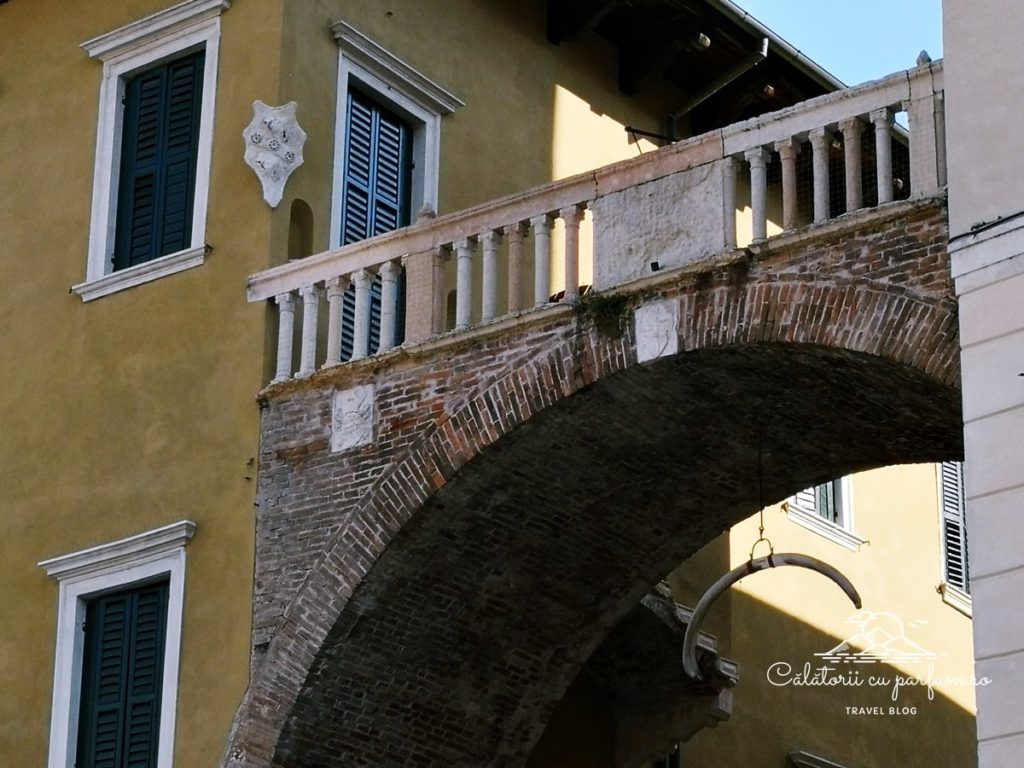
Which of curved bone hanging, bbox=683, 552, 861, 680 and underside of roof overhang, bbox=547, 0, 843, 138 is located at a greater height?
underside of roof overhang, bbox=547, 0, 843, 138

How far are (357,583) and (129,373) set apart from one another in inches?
104

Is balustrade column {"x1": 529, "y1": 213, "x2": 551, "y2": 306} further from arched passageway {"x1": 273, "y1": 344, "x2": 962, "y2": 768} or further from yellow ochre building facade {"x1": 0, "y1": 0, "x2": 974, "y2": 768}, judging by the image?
yellow ochre building facade {"x1": 0, "y1": 0, "x2": 974, "y2": 768}

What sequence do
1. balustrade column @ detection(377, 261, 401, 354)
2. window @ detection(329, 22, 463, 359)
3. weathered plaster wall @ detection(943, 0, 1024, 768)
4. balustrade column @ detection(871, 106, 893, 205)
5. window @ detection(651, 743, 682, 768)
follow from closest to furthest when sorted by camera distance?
weathered plaster wall @ detection(943, 0, 1024, 768)
balustrade column @ detection(871, 106, 893, 205)
balustrade column @ detection(377, 261, 401, 354)
window @ detection(329, 22, 463, 359)
window @ detection(651, 743, 682, 768)

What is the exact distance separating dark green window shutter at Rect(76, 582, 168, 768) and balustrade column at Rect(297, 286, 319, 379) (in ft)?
5.74

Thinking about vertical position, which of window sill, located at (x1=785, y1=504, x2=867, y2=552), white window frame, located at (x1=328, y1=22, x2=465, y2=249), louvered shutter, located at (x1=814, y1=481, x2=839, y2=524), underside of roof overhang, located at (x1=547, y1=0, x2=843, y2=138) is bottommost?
window sill, located at (x1=785, y1=504, x2=867, y2=552)

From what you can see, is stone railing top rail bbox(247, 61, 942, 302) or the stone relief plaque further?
the stone relief plaque

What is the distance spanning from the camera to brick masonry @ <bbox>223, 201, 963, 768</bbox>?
1333cm

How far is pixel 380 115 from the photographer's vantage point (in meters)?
17.3

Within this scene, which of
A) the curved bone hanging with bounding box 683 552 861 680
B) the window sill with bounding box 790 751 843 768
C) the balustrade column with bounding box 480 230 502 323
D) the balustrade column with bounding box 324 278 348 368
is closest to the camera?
the curved bone hanging with bounding box 683 552 861 680

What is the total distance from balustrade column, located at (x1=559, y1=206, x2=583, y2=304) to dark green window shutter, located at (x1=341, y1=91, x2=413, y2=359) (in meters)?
2.40

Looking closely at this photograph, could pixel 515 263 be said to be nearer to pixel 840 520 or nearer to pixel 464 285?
pixel 464 285

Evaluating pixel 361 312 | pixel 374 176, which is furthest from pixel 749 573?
pixel 374 176

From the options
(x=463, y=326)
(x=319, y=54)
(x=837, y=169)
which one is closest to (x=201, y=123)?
(x=319, y=54)

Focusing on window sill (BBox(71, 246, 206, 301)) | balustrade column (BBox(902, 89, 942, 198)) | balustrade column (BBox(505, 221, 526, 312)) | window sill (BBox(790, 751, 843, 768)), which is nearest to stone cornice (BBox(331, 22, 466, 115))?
window sill (BBox(71, 246, 206, 301))
